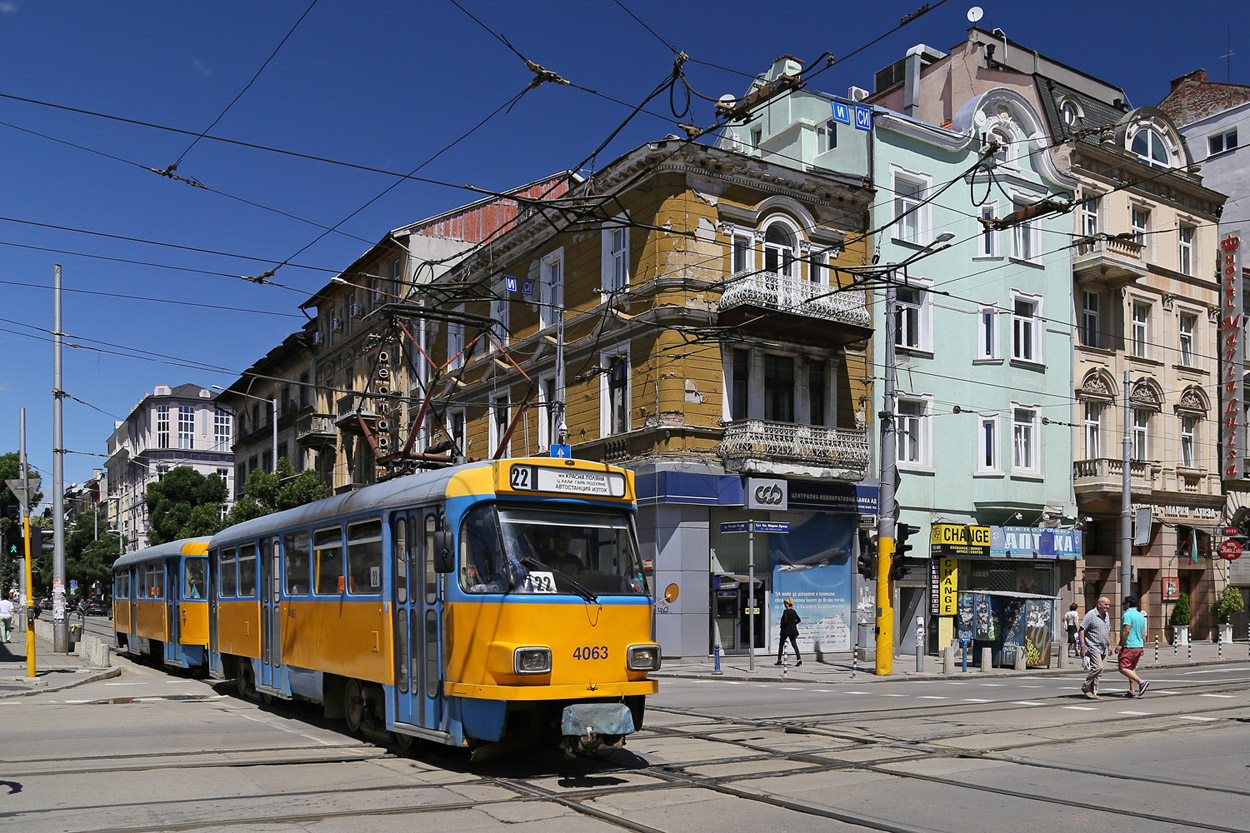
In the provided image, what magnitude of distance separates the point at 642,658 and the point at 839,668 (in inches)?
659

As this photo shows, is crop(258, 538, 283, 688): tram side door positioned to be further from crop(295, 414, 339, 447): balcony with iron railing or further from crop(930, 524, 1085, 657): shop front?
crop(295, 414, 339, 447): balcony with iron railing

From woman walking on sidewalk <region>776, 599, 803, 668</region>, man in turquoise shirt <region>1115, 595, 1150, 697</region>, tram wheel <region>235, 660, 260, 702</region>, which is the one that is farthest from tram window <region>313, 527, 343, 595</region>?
woman walking on sidewalk <region>776, 599, 803, 668</region>

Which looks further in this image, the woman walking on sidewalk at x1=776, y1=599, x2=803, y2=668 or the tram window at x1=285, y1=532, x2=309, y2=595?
the woman walking on sidewalk at x1=776, y1=599, x2=803, y2=668

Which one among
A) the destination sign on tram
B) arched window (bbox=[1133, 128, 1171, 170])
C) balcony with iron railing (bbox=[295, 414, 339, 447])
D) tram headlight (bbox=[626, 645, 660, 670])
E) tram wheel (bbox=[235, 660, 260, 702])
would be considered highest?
arched window (bbox=[1133, 128, 1171, 170])

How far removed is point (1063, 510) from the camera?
35.1m

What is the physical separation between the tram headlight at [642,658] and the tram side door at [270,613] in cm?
690

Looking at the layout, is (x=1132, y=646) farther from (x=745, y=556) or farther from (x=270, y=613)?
(x=270, y=613)

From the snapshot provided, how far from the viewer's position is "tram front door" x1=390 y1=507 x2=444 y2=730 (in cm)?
1074

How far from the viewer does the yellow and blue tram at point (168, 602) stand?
71.0 ft

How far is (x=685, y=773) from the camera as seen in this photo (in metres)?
10.4

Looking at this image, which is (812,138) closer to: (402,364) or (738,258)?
(738,258)

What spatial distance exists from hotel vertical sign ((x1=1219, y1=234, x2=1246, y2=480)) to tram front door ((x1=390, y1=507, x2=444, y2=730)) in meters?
36.8

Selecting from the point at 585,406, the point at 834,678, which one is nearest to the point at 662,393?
the point at 585,406

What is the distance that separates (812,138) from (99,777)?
27554 millimetres
